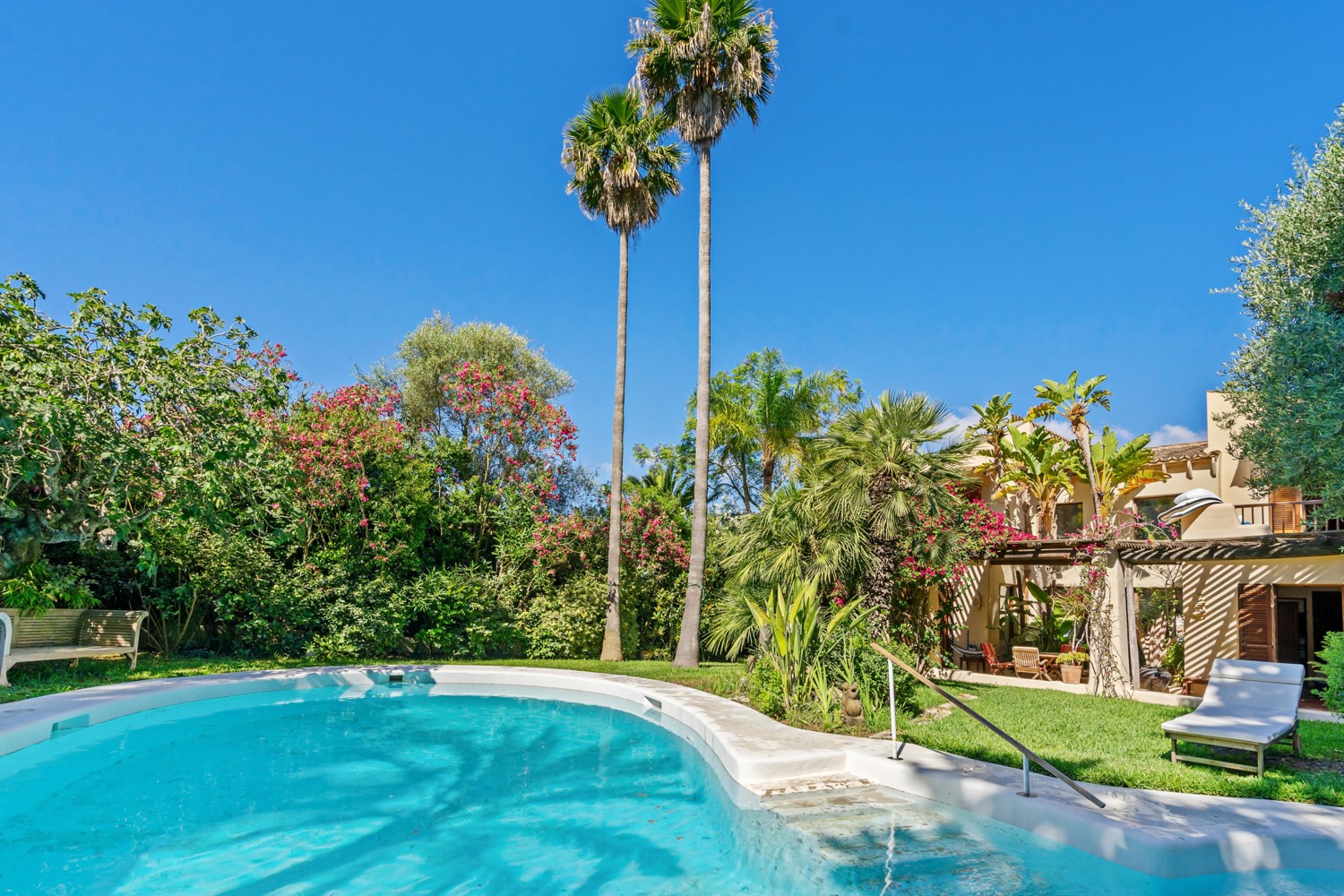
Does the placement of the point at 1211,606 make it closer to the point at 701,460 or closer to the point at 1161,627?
the point at 1161,627

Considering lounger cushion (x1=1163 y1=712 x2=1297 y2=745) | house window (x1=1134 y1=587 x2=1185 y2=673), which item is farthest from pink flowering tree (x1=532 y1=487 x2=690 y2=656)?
lounger cushion (x1=1163 y1=712 x2=1297 y2=745)

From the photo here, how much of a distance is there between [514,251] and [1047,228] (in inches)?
700

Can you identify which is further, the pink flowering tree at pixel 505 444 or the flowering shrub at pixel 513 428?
the flowering shrub at pixel 513 428

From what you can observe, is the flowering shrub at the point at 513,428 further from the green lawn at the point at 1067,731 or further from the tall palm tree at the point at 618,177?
the green lawn at the point at 1067,731

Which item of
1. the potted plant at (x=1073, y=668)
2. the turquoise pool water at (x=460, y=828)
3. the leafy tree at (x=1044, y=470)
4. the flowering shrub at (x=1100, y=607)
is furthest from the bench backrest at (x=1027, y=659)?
the turquoise pool water at (x=460, y=828)

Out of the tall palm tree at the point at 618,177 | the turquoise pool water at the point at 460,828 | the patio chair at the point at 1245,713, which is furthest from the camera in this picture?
the tall palm tree at the point at 618,177

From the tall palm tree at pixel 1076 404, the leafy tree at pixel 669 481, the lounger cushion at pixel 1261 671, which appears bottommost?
the lounger cushion at pixel 1261 671

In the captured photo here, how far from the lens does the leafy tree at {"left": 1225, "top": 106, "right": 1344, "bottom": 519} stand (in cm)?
847

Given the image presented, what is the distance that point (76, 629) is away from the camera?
→ 12.6 m

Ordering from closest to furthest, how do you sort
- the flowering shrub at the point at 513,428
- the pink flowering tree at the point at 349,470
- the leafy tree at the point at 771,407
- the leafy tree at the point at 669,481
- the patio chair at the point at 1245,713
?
the patio chair at the point at 1245,713 → the pink flowering tree at the point at 349,470 → the flowering shrub at the point at 513,428 → the leafy tree at the point at 669,481 → the leafy tree at the point at 771,407

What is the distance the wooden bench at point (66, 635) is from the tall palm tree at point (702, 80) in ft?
33.5

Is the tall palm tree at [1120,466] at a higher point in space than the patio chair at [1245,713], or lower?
higher

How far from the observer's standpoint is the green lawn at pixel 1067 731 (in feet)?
21.9

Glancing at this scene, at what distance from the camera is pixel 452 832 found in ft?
21.2
